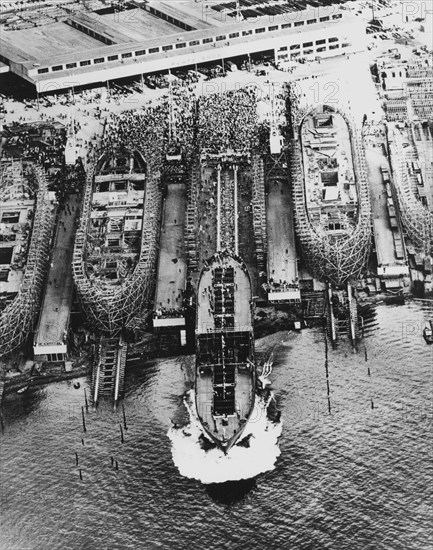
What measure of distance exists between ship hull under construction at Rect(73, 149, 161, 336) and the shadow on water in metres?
31.0

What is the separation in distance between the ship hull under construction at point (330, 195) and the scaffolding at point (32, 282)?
3682cm

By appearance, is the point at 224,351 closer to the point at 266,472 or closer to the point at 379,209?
the point at 266,472

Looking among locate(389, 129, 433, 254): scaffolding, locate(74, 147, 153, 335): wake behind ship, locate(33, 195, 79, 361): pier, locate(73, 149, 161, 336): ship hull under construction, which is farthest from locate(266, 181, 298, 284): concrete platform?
locate(33, 195, 79, 361): pier

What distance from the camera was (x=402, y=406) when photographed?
149125 millimetres

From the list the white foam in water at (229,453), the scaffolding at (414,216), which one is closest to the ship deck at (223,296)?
the white foam in water at (229,453)

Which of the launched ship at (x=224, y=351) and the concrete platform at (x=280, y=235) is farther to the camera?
the concrete platform at (x=280, y=235)

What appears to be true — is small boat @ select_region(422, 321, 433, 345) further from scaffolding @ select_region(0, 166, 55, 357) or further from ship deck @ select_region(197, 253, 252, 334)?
scaffolding @ select_region(0, 166, 55, 357)

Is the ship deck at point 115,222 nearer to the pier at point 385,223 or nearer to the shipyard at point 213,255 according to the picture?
the shipyard at point 213,255

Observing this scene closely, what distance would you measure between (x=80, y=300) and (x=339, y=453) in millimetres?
43583

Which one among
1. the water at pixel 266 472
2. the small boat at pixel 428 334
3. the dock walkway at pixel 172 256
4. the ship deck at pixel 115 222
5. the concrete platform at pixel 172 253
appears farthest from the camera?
Result: the ship deck at pixel 115 222

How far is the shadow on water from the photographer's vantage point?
140125 millimetres

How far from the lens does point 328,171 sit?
18175cm

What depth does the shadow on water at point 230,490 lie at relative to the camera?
140 meters

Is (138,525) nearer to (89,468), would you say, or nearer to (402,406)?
(89,468)
